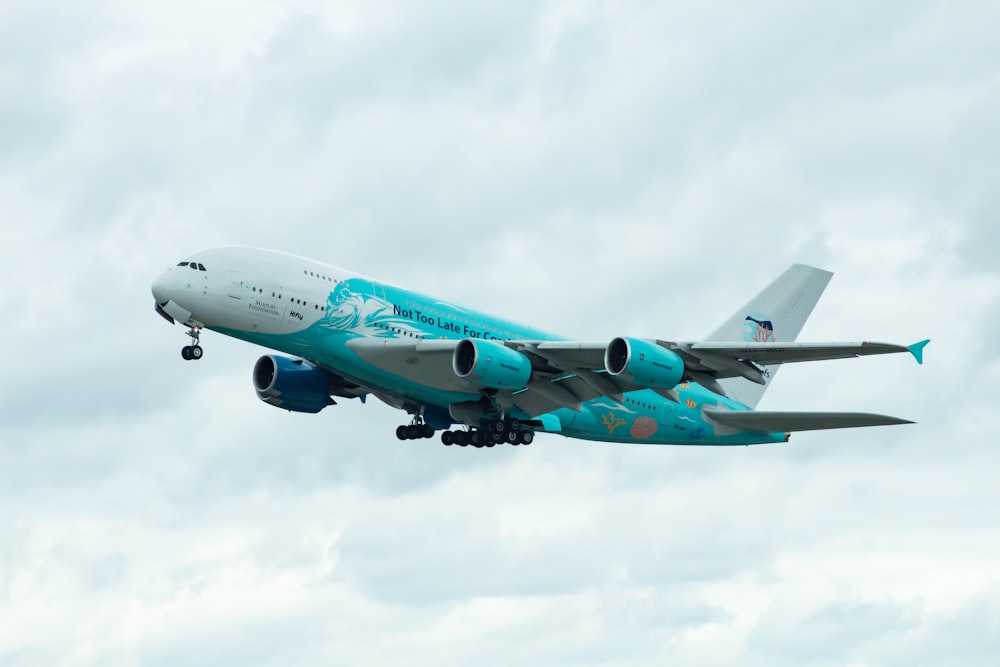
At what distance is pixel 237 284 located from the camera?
45688mm

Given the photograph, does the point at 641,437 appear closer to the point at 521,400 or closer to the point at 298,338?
the point at 521,400

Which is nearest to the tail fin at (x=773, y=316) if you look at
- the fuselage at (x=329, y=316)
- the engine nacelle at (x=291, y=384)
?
the fuselage at (x=329, y=316)

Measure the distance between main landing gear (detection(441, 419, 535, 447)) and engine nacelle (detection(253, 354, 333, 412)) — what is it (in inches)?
213

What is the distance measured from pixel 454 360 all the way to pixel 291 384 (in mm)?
7535

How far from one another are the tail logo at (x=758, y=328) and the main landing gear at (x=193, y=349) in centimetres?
2343

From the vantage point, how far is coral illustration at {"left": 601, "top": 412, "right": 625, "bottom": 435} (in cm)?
5315

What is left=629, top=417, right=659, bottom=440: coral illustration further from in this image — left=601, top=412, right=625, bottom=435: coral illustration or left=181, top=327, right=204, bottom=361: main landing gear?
left=181, top=327, right=204, bottom=361: main landing gear

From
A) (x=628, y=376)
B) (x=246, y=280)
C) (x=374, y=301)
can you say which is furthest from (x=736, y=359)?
(x=246, y=280)

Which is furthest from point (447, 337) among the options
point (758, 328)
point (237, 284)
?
point (758, 328)

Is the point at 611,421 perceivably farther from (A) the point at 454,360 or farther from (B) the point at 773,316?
(B) the point at 773,316

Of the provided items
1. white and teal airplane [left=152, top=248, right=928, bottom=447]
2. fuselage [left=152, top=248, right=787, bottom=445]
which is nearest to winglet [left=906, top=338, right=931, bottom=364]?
white and teal airplane [left=152, top=248, right=928, bottom=447]

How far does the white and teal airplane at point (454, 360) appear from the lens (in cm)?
4578

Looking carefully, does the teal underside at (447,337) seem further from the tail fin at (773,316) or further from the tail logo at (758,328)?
the tail logo at (758,328)

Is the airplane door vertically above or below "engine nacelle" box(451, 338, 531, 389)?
above
